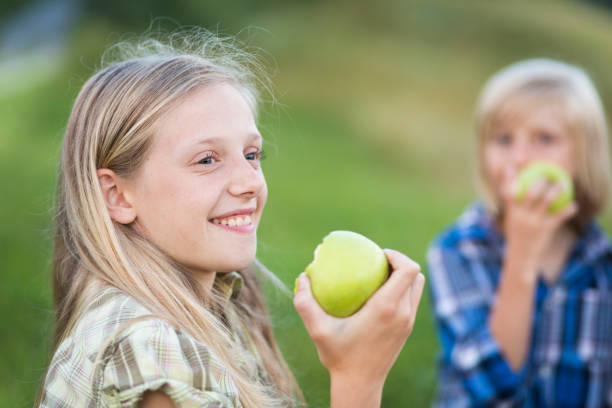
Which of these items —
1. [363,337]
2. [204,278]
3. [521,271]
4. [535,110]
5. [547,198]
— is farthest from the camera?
[535,110]

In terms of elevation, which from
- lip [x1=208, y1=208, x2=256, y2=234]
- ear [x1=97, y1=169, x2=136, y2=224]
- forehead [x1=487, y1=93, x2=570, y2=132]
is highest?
forehead [x1=487, y1=93, x2=570, y2=132]

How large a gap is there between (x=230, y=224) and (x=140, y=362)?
0.48 meters

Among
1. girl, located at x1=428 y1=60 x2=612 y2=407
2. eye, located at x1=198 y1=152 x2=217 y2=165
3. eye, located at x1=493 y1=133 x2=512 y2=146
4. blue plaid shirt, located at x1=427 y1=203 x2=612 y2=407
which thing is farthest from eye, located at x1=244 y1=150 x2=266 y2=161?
eye, located at x1=493 y1=133 x2=512 y2=146

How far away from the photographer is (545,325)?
3158 millimetres

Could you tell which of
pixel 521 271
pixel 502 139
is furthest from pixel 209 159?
pixel 502 139

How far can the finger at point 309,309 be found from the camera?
166cm

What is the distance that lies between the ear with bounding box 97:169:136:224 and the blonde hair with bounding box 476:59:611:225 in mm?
2078

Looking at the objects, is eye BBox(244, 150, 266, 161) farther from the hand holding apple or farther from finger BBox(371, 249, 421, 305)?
the hand holding apple

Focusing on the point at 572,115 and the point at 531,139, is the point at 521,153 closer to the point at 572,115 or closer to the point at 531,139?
the point at 531,139

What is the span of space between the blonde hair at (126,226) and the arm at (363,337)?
23cm

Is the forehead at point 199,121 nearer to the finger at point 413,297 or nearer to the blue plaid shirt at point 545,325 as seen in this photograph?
the finger at point 413,297

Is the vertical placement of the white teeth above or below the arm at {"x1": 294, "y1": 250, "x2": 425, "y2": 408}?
above

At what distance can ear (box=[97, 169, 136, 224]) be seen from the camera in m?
→ 1.82

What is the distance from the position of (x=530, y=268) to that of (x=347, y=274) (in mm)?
1426
